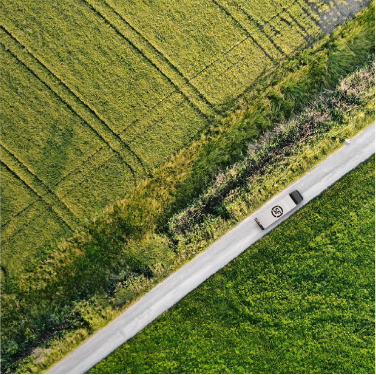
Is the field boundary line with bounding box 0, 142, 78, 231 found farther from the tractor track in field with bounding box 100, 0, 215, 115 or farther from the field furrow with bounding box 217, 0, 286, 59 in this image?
the field furrow with bounding box 217, 0, 286, 59

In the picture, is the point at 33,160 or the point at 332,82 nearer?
the point at 33,160

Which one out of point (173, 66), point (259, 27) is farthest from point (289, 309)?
point (259, 27)

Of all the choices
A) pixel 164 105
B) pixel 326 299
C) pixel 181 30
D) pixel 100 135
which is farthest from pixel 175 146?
pixel 326 299

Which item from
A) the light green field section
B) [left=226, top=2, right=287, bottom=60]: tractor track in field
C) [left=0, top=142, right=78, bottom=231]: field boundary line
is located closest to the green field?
[left=0, top=142, right=78, bottom=231]: field boundary line

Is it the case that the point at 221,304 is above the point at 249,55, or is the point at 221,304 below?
below

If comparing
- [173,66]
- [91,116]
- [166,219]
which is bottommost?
[166,219]

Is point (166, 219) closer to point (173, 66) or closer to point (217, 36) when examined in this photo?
point (173, 66)

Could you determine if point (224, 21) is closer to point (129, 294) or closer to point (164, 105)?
point (164, 105)
